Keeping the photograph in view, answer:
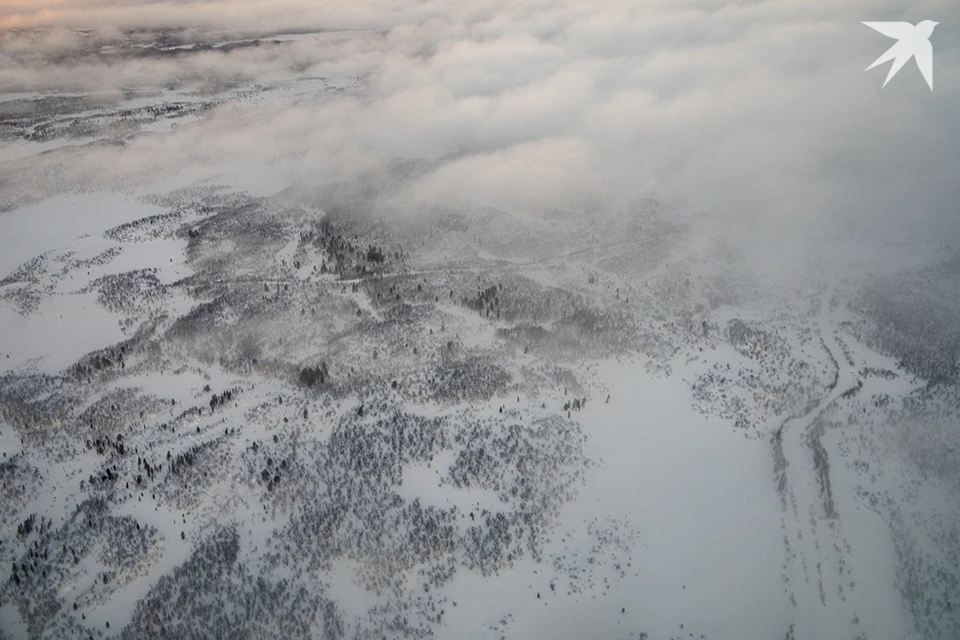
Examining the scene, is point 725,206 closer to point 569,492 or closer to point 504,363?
point 504,363

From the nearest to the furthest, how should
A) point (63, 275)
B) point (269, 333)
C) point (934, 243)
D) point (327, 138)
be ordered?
point (269, 333), point (63, 275), point (934, 243), point (327, 138)

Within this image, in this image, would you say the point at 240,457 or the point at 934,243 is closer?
the point at 240,457

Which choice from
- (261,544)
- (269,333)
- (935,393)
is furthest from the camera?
(269,333)

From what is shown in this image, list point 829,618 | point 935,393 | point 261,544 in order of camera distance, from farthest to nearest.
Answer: point 935,393 → point 261,544 → point 829,618

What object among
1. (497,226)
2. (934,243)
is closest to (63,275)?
(497,226)

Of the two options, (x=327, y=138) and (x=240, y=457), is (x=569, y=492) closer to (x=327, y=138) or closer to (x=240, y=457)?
(x=240, y=457)

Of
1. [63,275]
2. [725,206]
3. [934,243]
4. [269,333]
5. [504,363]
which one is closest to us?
[504,363]

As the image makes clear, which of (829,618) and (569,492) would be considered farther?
(569,492)

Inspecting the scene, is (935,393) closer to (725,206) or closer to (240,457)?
(725,206)

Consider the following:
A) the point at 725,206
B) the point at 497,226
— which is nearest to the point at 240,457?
the point at 497,226
